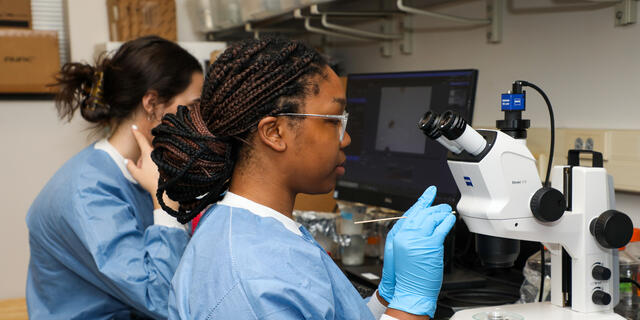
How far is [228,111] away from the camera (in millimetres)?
938

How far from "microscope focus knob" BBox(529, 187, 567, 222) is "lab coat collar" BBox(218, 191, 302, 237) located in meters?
0.39

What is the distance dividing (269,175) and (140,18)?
201cm

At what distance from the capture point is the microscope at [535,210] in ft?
3.14

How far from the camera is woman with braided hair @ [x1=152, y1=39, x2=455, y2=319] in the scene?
2.90ft

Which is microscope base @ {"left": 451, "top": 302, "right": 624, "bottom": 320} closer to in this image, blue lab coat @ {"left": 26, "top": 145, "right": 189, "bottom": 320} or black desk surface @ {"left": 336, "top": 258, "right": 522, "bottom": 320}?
black desk surface @ {"left": 336, "top": 258, "right": 522, "bottom": 320}

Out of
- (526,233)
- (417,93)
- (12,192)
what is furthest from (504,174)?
(12,192)

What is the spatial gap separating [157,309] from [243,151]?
659 mm

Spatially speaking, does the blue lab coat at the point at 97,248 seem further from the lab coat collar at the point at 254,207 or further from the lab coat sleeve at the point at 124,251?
the lab coat collar at the point at 254,207

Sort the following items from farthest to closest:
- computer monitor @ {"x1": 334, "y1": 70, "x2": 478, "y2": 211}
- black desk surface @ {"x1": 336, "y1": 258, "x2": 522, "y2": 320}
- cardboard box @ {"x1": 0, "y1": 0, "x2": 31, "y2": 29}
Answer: cardboard box @ {"x1": 0, "y1": 0, "x2": 31, "y2": 29} < computer monitor @ {"x1": 334, "y1": 70, "x2": 478, "y2": 211} < black desk surface @ {"x1": 336, "y1": 258, "x2": 522, "y2": 320}

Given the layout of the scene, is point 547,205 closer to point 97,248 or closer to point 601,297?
point 601,297

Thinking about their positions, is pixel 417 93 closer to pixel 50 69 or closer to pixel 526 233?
pixel 526 233

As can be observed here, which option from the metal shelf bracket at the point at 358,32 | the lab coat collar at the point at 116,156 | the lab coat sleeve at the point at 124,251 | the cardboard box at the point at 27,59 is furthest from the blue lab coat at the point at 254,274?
the cardboard box at the point at 27,59

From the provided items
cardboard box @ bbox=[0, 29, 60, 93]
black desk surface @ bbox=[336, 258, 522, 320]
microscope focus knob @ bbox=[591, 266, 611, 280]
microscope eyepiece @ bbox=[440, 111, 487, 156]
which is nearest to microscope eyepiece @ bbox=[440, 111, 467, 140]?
microscope eyepiece @ bbox=[440, 111, 487, 156]

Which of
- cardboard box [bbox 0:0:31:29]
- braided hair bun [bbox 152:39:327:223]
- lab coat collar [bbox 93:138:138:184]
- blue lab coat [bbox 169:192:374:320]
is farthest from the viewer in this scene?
cardboard box [bbox 0:0:31:29]
